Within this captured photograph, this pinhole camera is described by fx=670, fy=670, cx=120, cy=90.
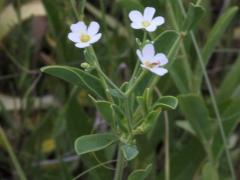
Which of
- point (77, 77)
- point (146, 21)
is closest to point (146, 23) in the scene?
point (146, 21)

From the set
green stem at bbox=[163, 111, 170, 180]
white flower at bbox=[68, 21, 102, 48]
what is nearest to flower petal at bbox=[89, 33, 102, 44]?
white flower at bbox=[68, 21, 102, 48]

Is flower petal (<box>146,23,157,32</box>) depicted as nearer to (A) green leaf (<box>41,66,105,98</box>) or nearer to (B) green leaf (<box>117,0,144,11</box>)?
(A) green leaf (<box>41,66,105,98</box>)

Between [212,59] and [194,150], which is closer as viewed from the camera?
[194,150]

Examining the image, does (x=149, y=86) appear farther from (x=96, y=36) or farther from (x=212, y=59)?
(x=212, y=59)

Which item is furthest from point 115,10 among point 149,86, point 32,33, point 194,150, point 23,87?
point 149,86

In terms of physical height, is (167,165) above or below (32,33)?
Result: below

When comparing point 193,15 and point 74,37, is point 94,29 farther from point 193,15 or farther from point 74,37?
point 193,15
